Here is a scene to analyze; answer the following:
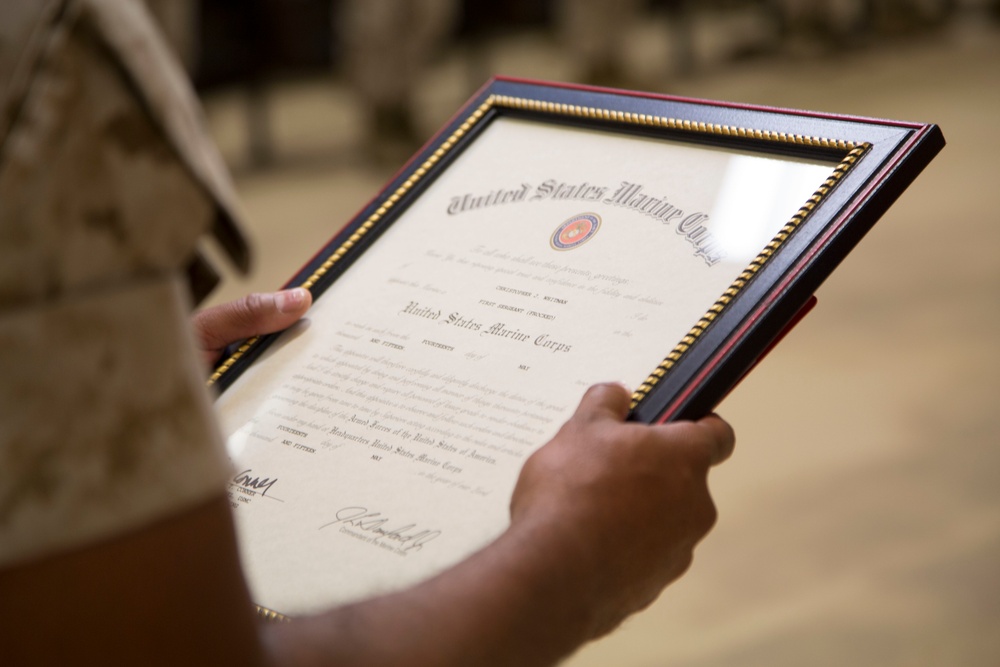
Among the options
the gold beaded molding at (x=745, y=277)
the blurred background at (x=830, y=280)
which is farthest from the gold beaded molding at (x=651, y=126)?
the blurred background at (x=830, y=280)

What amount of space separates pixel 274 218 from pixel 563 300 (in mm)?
2592

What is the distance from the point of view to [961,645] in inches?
61.4

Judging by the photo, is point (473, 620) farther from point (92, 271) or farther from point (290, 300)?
point (290, 300)

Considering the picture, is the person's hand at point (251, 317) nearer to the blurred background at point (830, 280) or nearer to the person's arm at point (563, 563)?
the person's arm at point (563, 563)

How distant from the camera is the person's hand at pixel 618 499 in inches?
27.3

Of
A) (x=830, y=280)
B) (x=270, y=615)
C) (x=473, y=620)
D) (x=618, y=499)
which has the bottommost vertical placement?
(x=270, y=615)

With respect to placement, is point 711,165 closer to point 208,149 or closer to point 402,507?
point 402,507

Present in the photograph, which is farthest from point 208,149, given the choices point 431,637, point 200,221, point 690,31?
point 690,31

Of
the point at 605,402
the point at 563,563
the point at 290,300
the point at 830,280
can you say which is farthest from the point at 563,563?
the point at 830,280

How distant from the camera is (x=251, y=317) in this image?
39.4 inches

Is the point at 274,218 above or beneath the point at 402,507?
above
